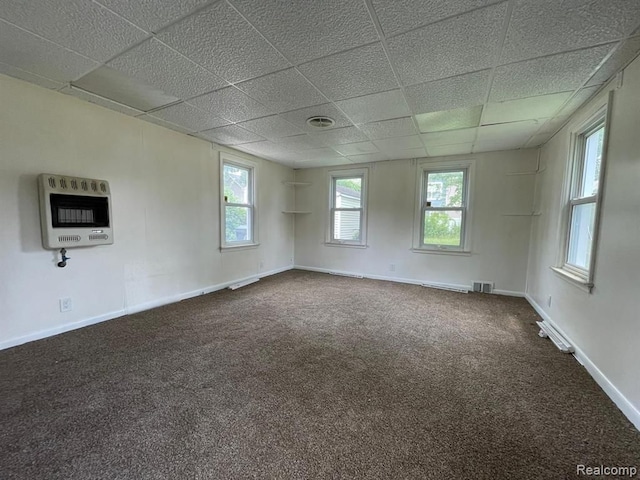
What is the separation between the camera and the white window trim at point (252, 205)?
4.09 m

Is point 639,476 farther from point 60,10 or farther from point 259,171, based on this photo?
point 259,171

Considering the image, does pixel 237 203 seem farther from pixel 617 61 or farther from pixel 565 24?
pixel 617 61

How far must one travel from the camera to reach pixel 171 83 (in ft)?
7.18

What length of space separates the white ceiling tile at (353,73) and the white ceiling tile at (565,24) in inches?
30.2

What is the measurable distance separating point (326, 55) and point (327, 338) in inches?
93.5

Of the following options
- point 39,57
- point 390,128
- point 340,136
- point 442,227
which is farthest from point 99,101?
point 442,227

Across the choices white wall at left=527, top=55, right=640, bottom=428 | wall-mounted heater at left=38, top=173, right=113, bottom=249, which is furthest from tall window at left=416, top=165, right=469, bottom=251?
wall-mounted heater at left=38, top=173, right=113, bottom=249

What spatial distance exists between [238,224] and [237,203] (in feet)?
1.23

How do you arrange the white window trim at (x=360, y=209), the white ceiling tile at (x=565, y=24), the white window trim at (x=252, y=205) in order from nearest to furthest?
the white ceiling tile at (x=565, y=24) → the white window trim at (x=252, y=205) → the white window trim at (x=360, y=209)

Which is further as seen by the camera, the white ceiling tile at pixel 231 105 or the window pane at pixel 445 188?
the window pane at pixel 445 188

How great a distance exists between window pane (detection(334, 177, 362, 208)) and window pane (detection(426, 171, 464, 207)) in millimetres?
1313

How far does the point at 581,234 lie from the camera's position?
2.55 m

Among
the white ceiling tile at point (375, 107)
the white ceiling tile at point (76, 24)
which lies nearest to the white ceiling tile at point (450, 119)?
the white ceiling tile at point (375, 107)

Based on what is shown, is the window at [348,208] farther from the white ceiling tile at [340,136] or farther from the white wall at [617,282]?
the white wall at [617,282]
